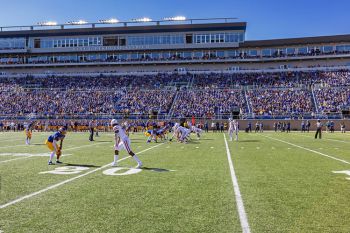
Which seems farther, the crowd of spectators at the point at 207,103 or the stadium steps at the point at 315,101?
the crowd of spectators at the point at 207,103

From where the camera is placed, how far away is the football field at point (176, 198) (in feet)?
18.6

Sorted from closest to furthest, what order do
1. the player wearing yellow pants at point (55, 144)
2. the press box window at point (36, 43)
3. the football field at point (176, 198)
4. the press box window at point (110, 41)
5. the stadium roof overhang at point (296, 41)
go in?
1. the football field at point (176, 198)
2. the player wearing yellow pants at point (55, 144)
3. the stadium roof overhang at point (296, 41)
4. the press box window at point (110, 41)
5. the press box window at point (36, 43)

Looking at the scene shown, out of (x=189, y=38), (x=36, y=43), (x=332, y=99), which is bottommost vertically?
(x=332, y=99)

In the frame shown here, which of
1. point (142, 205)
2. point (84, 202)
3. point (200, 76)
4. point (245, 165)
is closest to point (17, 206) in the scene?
point (84, 202)

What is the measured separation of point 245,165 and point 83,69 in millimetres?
61894

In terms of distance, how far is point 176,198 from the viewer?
24.2ft


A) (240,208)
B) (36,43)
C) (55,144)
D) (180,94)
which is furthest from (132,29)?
(240,208)

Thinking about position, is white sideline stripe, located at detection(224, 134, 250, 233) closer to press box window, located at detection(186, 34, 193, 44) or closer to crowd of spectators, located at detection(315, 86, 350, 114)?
crowd of spectators, located at detection(315, 86, 350, 114)

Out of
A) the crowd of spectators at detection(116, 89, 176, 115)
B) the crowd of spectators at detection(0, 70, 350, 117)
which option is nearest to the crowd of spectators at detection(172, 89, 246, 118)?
the crowd of spectators at detection(0, 70, 350, 117)

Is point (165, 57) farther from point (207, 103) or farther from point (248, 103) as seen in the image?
point (248, 103)

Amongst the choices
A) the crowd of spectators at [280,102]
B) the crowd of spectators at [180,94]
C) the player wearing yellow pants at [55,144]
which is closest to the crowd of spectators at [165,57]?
the crowd of spectators at [180,94]

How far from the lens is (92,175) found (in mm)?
10305

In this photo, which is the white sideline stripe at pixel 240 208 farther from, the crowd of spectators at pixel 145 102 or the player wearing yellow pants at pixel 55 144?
the crowd of spectators at pixel 145 102

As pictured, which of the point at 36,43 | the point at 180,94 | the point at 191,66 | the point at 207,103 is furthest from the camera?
the point at 36,43
